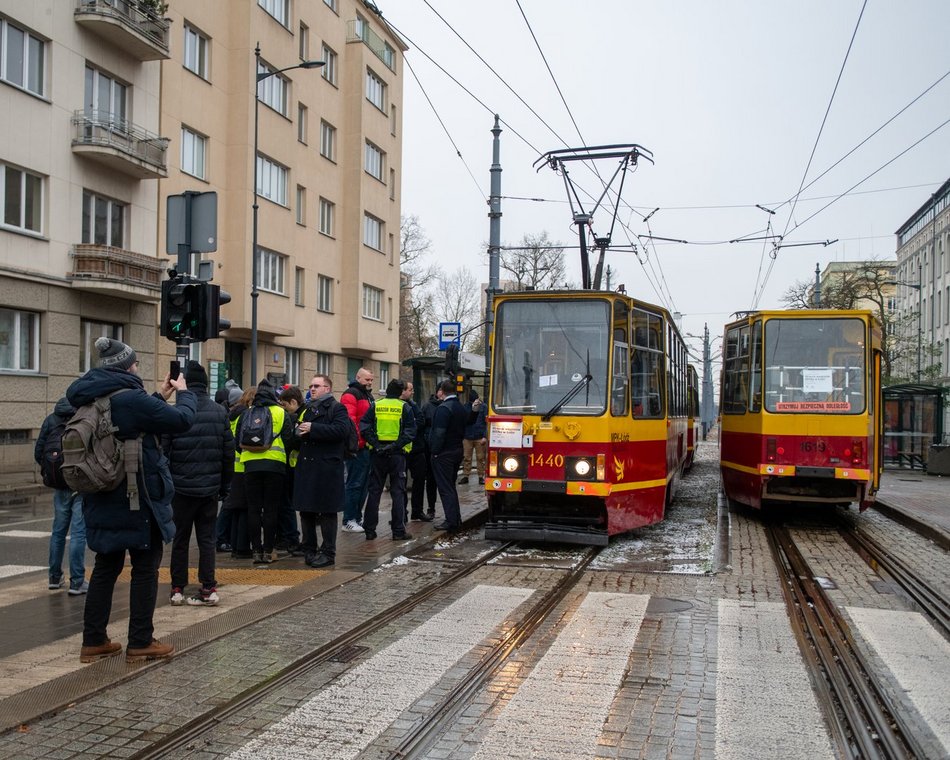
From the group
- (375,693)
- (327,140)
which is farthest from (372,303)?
(375,693)

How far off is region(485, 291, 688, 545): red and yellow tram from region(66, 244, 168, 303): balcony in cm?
1202

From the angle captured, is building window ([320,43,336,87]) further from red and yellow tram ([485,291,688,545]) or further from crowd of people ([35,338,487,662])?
red and yellow tram ([485,291,688,545])

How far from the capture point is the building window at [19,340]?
64.2ft

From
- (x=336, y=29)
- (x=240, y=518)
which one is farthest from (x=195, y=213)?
(x=336, y=29)

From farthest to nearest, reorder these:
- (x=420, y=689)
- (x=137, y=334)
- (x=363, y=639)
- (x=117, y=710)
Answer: (x=137, y=334)
(x=363, y=639)
(x=420, y=689)
(x=117, y=710)

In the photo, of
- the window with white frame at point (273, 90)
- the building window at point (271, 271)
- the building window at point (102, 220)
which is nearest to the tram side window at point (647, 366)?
the building window at point (102, 220)

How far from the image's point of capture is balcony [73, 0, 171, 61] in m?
21.2

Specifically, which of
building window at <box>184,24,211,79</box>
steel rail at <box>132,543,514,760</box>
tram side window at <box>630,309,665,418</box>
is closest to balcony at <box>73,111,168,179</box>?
building window at <box>184,24,211,79</box>

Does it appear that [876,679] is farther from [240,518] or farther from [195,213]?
[195,213]

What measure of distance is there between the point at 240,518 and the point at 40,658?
3.91m

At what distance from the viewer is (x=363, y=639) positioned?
21.0ft

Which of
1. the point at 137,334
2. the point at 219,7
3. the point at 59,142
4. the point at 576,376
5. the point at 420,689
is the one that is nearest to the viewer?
the point at 420,689

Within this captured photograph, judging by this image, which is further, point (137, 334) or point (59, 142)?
point (137, 334)

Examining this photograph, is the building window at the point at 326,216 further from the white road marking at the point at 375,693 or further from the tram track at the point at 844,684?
the white road marking at the point at 375,693
